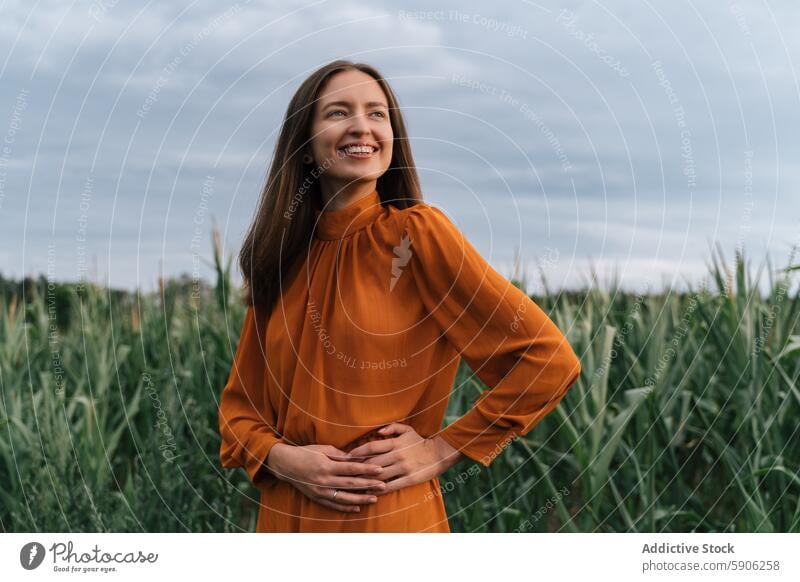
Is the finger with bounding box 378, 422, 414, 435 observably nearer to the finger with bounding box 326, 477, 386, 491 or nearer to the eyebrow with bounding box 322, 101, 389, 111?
the finger with bounding box 326, 477, 386, 491

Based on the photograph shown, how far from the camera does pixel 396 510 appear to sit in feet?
6.75

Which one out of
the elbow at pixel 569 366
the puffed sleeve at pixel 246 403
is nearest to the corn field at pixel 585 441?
the puffed sleeve at pixel 246 403

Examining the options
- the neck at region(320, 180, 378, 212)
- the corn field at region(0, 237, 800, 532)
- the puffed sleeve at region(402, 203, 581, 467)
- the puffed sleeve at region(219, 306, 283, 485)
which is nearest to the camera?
the puffed sleeve at region(402, 203, 581, 467)

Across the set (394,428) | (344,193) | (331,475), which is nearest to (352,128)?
(344,193)

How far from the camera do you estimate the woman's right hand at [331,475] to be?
2.00 m

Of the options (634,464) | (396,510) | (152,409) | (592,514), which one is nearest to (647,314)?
(634,464)

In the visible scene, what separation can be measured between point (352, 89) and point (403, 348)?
0.63 meters

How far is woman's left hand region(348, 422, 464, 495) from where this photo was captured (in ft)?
6.60

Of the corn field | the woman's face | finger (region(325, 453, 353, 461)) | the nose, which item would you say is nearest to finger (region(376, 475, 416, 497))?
finger (region(325, 453, 353, 461))

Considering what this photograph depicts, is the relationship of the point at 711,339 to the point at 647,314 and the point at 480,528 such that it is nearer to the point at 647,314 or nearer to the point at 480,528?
the point at 647,314

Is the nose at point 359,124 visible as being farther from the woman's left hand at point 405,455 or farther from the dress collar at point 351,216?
the woman's left hand at point 405,455

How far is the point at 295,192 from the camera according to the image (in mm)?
2195

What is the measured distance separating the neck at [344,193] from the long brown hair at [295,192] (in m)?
0.06
